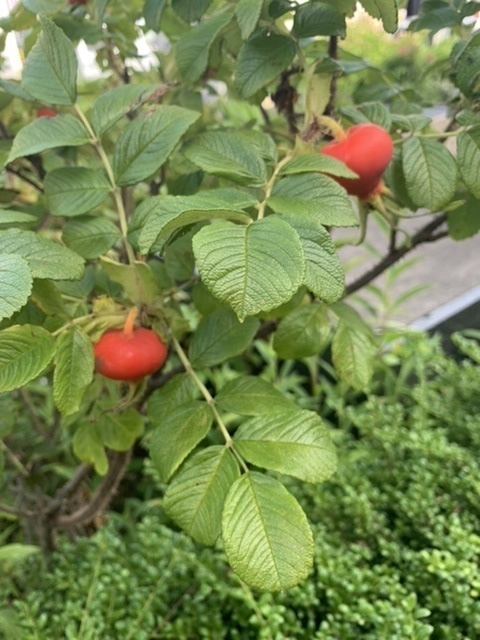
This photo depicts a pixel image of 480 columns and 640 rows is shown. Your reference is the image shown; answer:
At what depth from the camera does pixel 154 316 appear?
0.57m

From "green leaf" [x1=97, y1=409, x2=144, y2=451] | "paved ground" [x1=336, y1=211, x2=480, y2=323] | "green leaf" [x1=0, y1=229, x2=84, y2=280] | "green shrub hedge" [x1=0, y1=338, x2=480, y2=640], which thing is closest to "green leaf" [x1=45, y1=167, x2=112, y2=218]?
"green leaf" [x1=0, y1=229, x2=84, y2=280]

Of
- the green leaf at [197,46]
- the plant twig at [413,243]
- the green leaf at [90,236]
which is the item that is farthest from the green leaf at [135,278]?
the plant twig at [413,243]

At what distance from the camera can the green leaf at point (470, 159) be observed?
0.53 m

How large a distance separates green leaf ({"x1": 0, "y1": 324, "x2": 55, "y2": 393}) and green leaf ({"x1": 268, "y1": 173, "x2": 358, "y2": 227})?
198mm

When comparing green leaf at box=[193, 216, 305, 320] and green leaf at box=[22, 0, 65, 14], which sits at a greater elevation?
green leaf at box=[22, 0, 65, 14]

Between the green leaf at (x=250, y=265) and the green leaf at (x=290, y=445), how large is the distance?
16cm

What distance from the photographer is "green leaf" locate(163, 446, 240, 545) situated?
44cm

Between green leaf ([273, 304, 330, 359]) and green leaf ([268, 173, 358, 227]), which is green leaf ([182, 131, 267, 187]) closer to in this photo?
green leaf ([268, 173, 358, 227])

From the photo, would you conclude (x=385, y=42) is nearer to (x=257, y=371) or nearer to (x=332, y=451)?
(x=257, y=371)

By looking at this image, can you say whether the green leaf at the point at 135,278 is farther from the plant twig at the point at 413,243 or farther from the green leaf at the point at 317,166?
the plant twig at the point at 413,243

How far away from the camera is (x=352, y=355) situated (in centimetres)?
63

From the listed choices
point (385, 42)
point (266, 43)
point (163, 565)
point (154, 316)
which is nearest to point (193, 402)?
point (154, 316)

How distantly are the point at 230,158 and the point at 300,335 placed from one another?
19cm

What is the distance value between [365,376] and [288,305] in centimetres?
13
